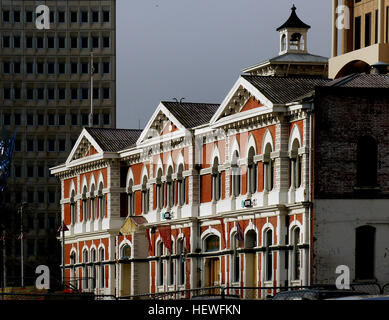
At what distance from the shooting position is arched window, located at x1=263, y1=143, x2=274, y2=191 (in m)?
71.6

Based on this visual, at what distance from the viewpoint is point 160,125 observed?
87125mm

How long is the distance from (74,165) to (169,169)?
16925 mm

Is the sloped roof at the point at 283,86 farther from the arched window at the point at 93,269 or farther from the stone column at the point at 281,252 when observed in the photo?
the arched window at the point at 93,269

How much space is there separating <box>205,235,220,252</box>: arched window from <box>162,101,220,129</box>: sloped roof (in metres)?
6.96

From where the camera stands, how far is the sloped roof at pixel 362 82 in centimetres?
6894

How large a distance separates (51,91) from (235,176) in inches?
3442

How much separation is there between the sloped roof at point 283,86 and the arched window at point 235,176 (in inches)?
175

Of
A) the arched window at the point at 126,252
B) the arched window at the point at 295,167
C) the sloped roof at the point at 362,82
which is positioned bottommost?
the arched window at the point at 126,252

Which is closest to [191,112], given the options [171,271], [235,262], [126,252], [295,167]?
[171,271]

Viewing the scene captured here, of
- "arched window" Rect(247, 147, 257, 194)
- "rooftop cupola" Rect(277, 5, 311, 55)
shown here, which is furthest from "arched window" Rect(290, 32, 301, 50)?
"arched window" Rect(247, 147, 257, 194)

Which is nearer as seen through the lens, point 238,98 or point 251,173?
point 251,173

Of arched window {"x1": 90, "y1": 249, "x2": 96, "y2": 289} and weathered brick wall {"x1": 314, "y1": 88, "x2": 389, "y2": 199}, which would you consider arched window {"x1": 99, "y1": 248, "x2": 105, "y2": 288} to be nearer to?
arched window {"x1": 90, "y1": 249, "x2": 96, "y2": 289}

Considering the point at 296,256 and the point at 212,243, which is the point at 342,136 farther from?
the point at 212,243

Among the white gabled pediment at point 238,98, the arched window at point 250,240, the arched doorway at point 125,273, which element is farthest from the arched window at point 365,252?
the arched doorway at point 125,273
